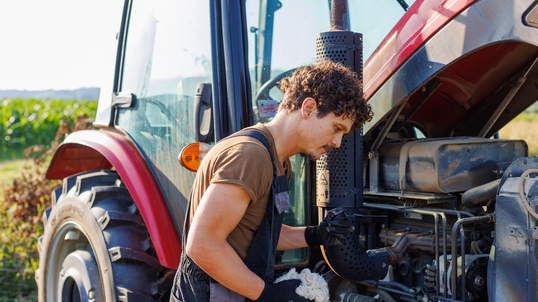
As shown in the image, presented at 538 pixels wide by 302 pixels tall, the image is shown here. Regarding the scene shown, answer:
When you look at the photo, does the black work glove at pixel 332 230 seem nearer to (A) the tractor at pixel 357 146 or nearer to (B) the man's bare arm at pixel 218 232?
(A) the tractor at pixel 357 146

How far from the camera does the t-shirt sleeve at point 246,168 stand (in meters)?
1.51

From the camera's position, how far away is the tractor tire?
7.91 feet

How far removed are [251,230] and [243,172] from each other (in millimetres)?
309

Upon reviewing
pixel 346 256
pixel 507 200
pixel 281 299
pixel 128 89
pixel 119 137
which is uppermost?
pixel 128 89

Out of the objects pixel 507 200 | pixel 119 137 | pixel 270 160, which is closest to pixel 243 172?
pixel 270 160

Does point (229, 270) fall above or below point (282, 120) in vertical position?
below

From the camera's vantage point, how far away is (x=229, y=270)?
1.56 meters

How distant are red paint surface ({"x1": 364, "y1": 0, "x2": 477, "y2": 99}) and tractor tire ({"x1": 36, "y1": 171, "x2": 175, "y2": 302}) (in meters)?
1.48

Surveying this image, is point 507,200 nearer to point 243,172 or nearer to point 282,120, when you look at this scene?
point 282,120

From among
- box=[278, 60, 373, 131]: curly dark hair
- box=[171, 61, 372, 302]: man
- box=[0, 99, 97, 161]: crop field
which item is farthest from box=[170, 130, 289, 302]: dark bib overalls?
box=[0, 99, 97, 161]: crop field

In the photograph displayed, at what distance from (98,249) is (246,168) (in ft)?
4.71

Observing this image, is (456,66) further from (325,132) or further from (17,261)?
(17,261)

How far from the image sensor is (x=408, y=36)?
219 centimetres

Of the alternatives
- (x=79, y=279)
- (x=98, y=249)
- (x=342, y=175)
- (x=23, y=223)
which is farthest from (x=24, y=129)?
(x=342, y=175)
